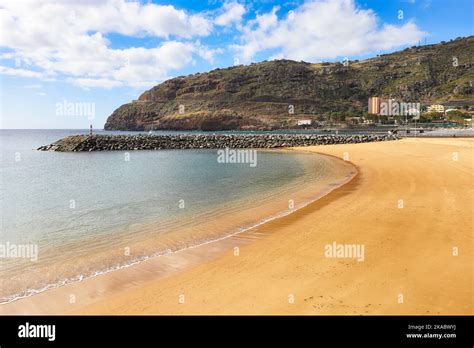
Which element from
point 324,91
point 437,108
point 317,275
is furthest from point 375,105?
point 317,275

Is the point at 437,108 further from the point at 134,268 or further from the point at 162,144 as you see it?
the point at 134,268

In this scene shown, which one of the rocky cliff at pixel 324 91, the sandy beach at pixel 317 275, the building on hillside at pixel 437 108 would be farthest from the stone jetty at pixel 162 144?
the rocky cliff at pixel 324 91

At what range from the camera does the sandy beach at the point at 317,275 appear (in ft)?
19.1

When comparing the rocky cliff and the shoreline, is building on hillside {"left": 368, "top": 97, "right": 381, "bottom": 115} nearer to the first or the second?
the rocky cliff

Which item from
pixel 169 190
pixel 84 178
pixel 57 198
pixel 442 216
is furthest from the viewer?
pixel 84 178

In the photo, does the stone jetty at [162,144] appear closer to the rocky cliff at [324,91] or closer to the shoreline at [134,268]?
the shoreline at [134,268]

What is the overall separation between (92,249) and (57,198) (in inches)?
361

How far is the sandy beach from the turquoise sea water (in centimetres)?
107

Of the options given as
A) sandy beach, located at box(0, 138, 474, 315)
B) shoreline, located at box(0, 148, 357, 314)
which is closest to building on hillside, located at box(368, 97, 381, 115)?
sandy beach, located at box(0, 138, 474, 315)

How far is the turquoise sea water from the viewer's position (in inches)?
327
